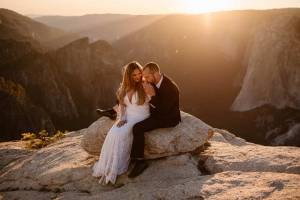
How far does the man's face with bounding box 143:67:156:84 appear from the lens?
A: 668cm

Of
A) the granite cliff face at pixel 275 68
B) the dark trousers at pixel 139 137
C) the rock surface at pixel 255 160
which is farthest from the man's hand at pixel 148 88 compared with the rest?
the granite cliff face at pixel 275 68

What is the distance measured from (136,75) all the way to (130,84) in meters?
0.29

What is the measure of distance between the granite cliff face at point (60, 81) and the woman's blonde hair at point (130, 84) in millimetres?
52707

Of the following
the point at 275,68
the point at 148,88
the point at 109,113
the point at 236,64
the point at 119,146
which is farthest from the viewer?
the point at 236,64

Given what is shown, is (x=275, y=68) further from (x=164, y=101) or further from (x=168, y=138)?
(x=164, y=101)

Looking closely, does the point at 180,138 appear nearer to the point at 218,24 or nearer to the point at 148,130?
the point at 148,130

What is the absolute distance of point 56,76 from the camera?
78.4 metres

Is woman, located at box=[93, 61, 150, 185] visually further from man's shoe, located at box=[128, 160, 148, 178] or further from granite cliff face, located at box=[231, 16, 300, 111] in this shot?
granite cliff face, located at box=[231, 16, 300, 111]

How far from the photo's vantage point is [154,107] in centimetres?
682

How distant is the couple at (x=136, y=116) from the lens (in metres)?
6.60

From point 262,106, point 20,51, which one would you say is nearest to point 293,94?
point 262,106

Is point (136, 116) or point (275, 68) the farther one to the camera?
point (275, 68)

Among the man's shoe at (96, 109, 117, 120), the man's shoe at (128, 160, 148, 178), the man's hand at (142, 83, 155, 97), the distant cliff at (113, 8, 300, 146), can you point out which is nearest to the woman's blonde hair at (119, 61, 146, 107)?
the man's hand at (142, 83, 155, 97)

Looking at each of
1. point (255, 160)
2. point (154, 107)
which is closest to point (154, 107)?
point (154, 107)
